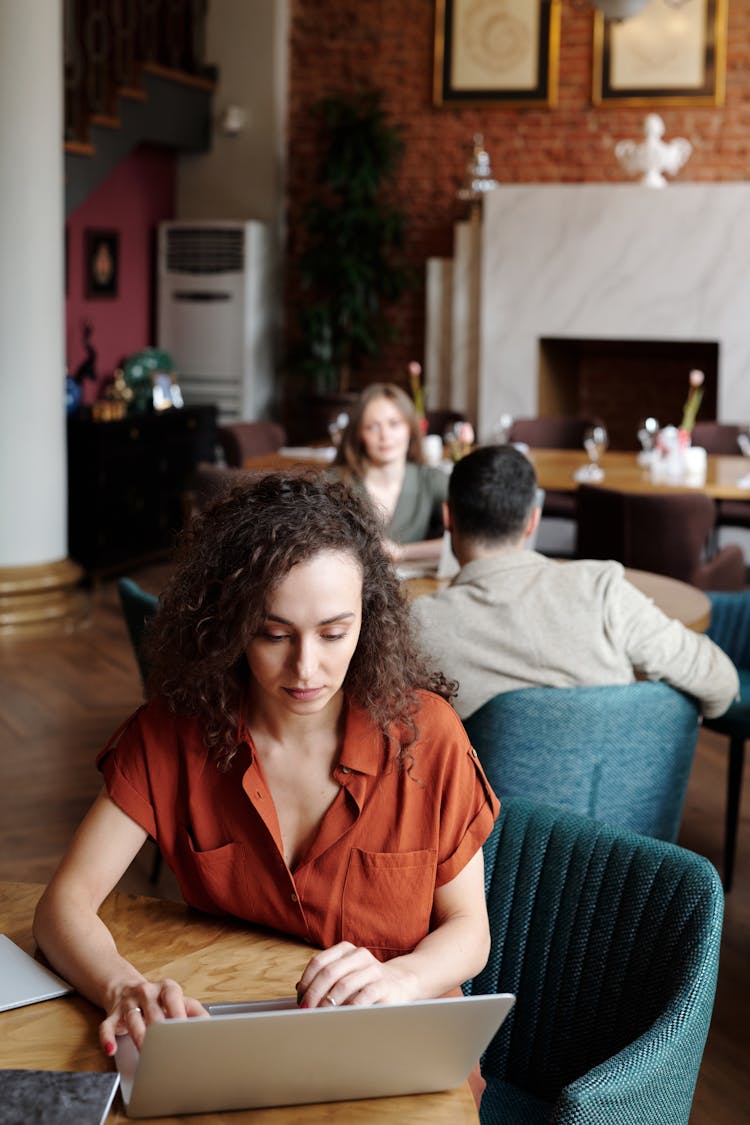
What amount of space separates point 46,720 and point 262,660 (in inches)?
148

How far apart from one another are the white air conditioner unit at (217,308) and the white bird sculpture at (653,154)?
2.68 meters

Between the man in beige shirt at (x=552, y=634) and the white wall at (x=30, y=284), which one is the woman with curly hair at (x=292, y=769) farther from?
the white wall at (x=30, y=284)

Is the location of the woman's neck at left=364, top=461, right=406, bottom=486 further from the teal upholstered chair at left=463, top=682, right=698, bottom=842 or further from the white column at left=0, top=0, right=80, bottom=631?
the white column at left=0, top=0, right=80, bottom=631

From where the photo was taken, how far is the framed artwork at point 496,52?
30.9 feet

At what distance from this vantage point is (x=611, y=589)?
110 inches

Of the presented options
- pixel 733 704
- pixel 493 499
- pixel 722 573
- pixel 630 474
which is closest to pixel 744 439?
pixel 630 474

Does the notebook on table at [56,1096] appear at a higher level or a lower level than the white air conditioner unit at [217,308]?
lower

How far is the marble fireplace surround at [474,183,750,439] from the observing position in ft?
28.4

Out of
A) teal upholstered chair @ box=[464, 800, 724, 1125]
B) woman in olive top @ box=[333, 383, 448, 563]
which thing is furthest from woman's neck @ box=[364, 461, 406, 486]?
teal upholstered chair @ box=[464, 800, 724, 1125]

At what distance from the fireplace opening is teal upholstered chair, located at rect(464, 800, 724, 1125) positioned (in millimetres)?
7681

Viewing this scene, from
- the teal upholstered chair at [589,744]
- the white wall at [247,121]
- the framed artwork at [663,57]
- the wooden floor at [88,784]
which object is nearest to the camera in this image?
the teal upholstered chair at [589,744]

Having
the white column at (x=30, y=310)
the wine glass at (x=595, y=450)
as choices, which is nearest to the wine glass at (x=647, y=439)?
the wine glass at (x=595, y=450)

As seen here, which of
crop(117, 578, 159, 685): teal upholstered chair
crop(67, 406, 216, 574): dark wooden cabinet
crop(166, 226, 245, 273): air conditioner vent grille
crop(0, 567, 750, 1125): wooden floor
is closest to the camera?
crop(0, 567, 750, 1125): wooden floor

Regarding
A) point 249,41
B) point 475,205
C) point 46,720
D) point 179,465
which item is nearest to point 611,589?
point 46,720
